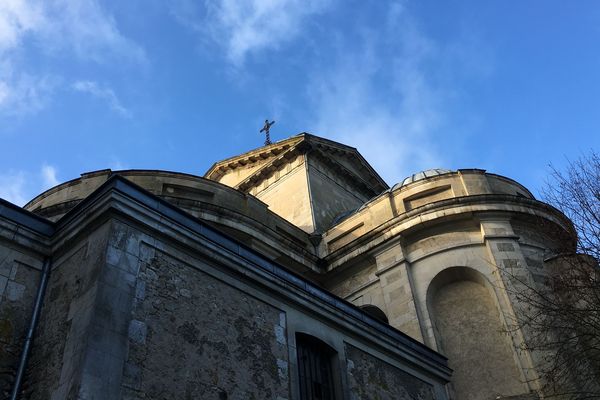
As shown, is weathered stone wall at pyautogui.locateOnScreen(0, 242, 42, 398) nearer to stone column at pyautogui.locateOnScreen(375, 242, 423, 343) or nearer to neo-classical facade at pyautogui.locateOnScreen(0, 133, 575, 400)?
neo-classical facade at pyautogui.locateOnScreen(0, 133, 575, 400)

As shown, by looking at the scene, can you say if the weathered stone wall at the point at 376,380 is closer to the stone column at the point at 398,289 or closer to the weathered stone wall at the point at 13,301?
the stone column at the point at 398,289

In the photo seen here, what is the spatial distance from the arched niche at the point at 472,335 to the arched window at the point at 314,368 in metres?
6.11

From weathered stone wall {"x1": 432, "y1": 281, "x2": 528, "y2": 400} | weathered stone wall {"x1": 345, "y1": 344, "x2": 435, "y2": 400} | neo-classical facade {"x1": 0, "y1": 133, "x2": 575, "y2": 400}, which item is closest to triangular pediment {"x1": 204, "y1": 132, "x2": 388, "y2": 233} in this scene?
neo-classical facade {"x1": 0, "y1": 133, "x2": 575, "y2": 400}

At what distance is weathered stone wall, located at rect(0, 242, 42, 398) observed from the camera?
285 inches

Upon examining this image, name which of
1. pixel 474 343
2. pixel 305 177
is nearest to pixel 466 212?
pixel 474 343

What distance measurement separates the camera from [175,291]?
791cm

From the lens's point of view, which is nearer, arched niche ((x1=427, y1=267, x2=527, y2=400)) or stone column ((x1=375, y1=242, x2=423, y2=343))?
arched niche ((x1=427, y1=267, x2=527, y2=400))

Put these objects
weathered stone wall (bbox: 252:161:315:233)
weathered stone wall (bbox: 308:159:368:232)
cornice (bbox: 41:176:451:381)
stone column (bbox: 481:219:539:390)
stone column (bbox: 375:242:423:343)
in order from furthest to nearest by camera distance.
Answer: weathered stone wall (bbox: 308:159:368:232), weathered stone wall (bbox: 252:161:315:233), stone column (bbox: 375:242:423:343), stone column (bbox: 481:219:539:390), cornice (bbox: 41:176:451:381)

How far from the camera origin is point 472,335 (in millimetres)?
Result: 15453

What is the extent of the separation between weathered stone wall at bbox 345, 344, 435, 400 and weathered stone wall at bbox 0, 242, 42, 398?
4.78m

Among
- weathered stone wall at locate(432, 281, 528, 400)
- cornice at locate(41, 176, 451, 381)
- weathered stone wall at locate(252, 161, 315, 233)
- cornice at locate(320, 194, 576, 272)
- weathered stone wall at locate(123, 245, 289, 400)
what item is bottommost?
weathered stone wall at locate(123, 245, 289, 400)

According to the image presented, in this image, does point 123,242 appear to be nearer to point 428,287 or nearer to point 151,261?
point 151,261

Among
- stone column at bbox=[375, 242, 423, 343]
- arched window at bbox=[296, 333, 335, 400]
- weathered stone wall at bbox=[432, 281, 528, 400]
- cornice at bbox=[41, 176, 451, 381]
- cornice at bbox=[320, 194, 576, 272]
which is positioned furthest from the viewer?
cornice at bbox=[320, 194, 576, 272]

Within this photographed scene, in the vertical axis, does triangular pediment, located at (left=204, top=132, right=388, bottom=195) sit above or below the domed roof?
above
